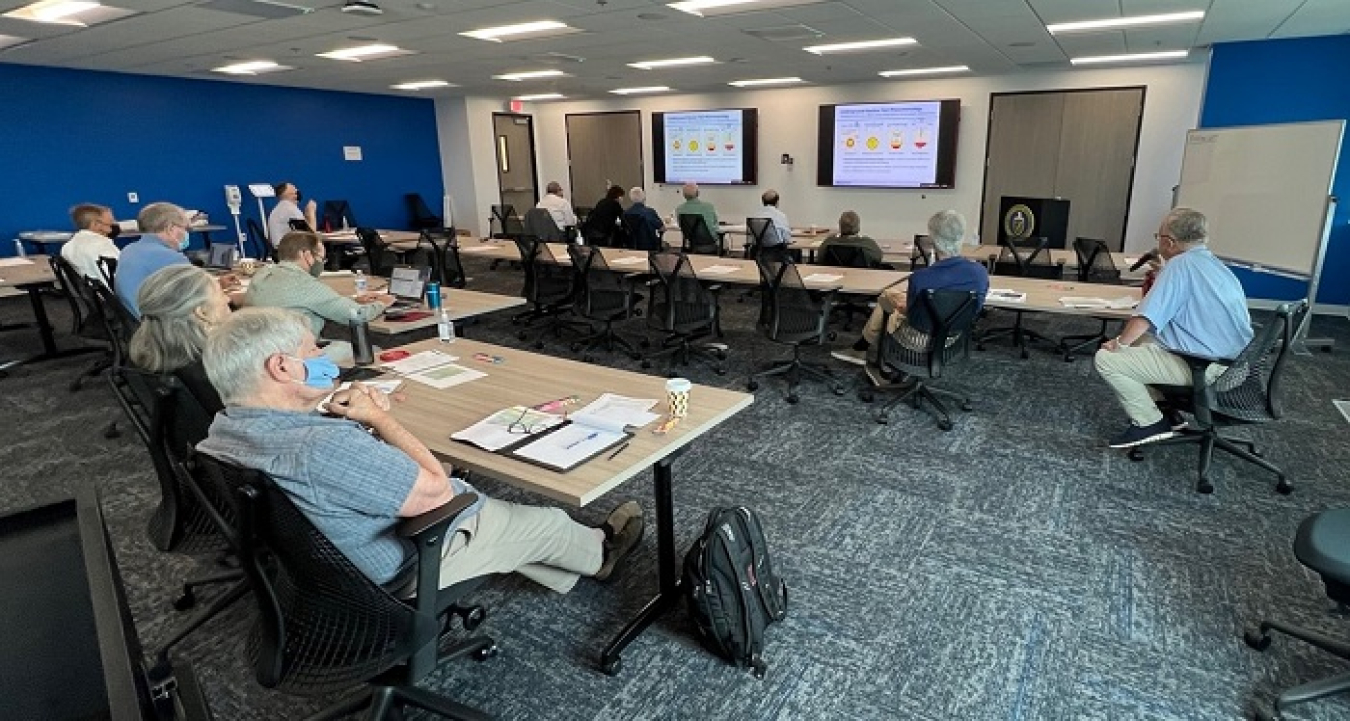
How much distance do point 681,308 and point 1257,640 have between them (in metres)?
3.74

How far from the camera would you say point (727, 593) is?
2.18 metres

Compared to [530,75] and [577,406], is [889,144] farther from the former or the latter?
[577,406]

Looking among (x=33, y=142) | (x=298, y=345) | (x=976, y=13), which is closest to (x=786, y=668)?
(x=298, y=345)

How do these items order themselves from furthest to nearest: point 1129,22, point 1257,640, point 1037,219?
→ 1. point 1037,219
2. point 1129,22
3. point 1257,640

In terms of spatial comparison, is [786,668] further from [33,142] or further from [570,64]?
[33,142]

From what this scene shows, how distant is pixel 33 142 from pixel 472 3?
7.09 metres

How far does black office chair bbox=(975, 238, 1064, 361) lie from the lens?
580 centimetres

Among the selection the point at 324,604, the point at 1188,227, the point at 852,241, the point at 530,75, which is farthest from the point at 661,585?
the point at 530,75

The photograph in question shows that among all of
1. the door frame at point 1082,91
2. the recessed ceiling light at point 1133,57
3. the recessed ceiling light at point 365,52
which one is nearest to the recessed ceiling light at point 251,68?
the recessed ceiling light at point 365,52

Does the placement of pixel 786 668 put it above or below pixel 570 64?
below

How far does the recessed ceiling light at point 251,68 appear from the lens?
7.89m

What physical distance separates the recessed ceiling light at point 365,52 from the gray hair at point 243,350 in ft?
19.4

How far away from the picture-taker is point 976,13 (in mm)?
5383

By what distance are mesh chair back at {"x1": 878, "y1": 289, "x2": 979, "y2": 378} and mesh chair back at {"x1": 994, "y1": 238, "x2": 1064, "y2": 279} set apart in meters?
2.15
